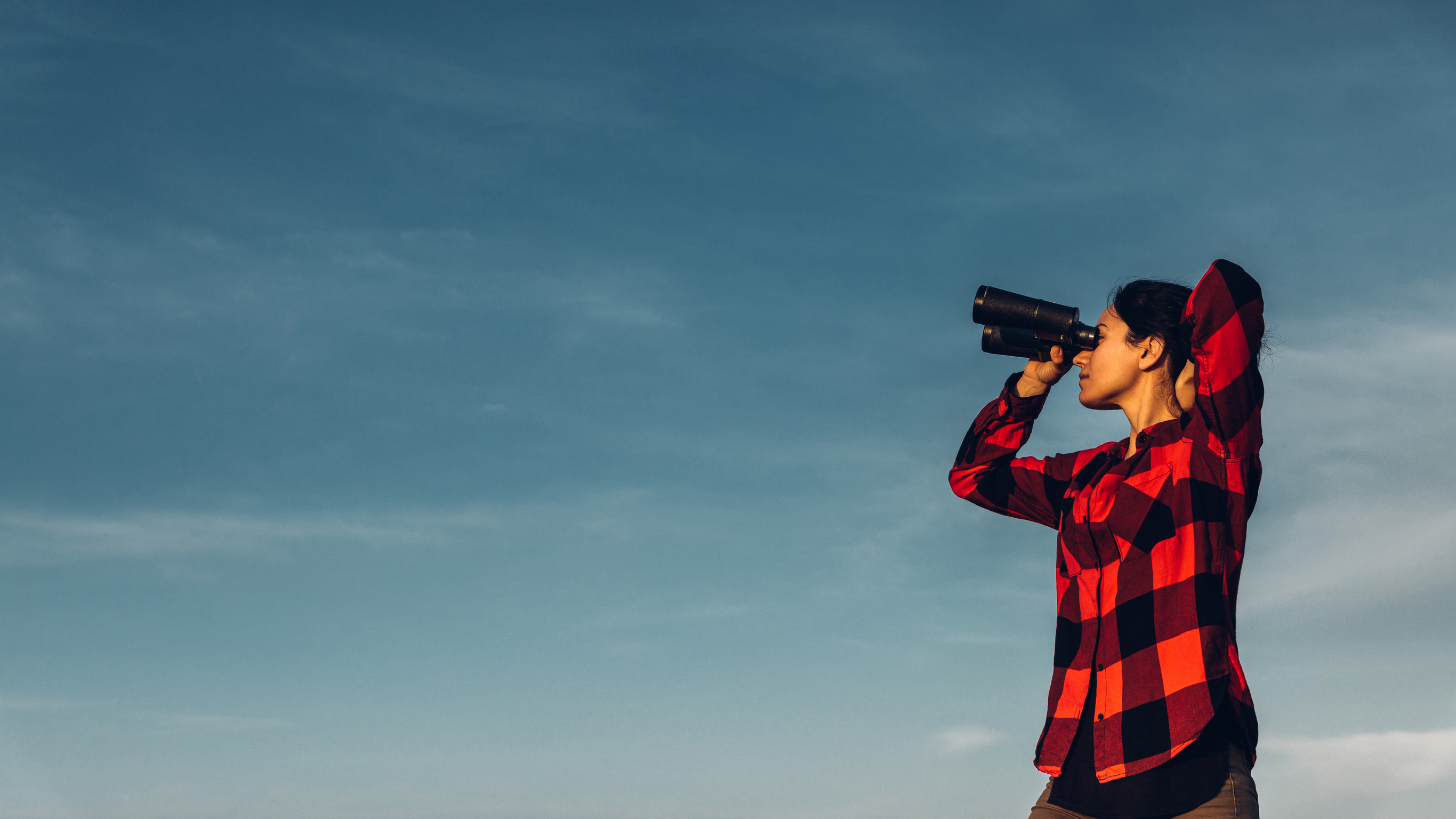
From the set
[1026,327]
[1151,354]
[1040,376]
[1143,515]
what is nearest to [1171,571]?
[1143,515]

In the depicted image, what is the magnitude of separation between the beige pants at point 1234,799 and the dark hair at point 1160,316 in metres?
1.10

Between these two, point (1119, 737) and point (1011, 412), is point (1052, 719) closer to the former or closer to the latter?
point (1119, 737)

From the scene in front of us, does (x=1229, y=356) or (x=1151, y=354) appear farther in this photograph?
(x=1151, y=354)

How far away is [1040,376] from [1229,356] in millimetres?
1138

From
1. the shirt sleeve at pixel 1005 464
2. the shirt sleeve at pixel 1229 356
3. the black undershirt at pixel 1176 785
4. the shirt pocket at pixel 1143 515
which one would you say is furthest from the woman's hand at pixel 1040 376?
the black undershirt at pixel 1176 785

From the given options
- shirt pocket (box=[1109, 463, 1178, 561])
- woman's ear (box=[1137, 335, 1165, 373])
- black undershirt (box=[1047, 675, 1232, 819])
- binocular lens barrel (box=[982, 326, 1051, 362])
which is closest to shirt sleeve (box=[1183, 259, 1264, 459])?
shirt pocket (box=[1109, 463, 1178, 561])

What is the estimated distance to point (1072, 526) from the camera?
369 centimetres

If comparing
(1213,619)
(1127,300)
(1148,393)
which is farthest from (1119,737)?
(1127,300)

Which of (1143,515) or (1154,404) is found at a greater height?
(1154,404)

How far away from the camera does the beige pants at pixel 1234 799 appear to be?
311 cm

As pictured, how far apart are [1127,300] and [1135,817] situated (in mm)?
1484

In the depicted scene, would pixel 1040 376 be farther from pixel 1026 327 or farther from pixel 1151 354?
pixel 1151 354

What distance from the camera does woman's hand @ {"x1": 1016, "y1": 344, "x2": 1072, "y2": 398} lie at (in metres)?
4.33

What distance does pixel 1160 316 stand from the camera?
12.1 ft
